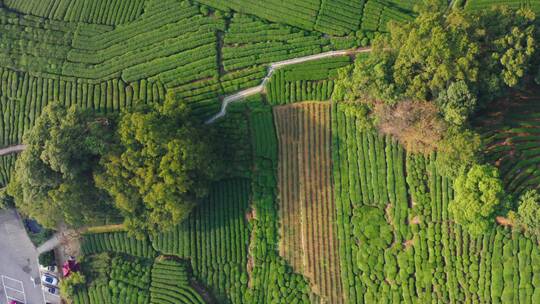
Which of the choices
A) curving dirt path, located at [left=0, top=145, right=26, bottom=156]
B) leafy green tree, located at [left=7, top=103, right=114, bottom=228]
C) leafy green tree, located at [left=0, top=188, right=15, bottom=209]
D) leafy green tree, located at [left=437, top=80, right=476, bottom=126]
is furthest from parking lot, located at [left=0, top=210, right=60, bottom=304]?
leafy green tree, located at [left=437, top=80, right=476, bottom=126]

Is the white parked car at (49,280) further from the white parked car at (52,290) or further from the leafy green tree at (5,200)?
the leafy green tree at (5,200)

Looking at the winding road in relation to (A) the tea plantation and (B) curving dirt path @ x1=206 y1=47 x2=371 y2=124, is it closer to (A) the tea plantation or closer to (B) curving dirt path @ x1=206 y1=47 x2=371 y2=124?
(B) curving dirt path @ x1=206 y1=47 x2=371 y2=124

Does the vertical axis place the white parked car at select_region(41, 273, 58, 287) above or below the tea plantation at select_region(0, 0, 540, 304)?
below

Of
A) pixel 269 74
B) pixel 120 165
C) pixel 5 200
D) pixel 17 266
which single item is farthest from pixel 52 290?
pixel 269 74

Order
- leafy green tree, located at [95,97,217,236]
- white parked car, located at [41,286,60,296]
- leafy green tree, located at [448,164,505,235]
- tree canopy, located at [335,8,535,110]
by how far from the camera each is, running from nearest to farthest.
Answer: leafy green tree, located at [448,164,505,235], tree canopy, located at [335,8,535,110], leafy green tree, located at [95,97,217,236], white parked car, located at [41,286,60,296]

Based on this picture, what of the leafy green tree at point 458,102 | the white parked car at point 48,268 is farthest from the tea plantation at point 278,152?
the white parked car at point 48,268

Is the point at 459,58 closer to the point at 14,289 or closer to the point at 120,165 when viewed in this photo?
the point at 120,165

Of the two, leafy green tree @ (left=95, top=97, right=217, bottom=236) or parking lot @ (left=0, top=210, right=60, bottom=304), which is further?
parking lot @ (left=0, top=210, right=60, bottom=304)

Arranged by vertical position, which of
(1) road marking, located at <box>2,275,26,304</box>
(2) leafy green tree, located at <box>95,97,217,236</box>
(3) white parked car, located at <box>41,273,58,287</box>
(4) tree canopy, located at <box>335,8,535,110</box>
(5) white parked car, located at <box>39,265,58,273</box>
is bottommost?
(1) road marking, located at <box>2,275,26,304</box>
